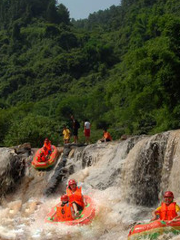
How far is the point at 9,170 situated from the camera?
55.7 ft

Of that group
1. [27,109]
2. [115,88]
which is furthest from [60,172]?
[27,109]

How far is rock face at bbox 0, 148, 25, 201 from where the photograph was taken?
16.5m

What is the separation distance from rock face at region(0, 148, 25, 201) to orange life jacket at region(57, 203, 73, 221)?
563 centimetres

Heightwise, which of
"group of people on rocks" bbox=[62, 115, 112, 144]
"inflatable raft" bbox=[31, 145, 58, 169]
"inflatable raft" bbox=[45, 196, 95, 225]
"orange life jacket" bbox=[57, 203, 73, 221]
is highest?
"group of people on rocks" bbox=[62, 115, 112, 144]

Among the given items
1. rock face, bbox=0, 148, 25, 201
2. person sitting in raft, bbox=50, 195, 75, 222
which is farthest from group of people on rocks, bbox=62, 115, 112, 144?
person sitting in raft, bbox=50, 195, 75, 222

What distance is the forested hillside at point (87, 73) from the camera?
21.9 metres

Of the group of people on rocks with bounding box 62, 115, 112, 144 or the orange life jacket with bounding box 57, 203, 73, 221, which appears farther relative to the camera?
the group of people on rocks with bounding box 62, 115, 112, 144

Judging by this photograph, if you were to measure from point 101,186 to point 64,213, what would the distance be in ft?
9.16

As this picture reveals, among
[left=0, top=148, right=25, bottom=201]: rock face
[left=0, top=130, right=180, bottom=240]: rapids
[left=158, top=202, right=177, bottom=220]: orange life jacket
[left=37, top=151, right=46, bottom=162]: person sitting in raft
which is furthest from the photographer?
[left=37, top=151, right=46, bottom=162]: person sitting in raft

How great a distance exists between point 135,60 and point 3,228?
1589cm

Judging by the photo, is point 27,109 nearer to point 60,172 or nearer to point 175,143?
point 60,172

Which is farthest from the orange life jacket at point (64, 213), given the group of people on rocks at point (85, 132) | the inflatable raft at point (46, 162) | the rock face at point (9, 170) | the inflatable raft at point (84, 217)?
the group of people on rocks at point (85, 132)

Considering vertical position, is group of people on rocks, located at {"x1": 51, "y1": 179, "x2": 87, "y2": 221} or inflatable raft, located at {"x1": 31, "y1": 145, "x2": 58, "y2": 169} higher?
inflatable raft, located at {"x1": 31, "y1": 145, "x2": 58, "y2": 169}

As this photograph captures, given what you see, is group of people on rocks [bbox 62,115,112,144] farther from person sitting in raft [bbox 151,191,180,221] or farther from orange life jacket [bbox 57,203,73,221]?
person sitting in raft [bbox 151,191,180,221]
